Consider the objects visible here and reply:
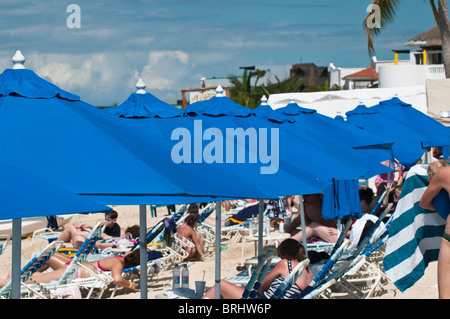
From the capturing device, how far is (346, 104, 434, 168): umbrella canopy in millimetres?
10781

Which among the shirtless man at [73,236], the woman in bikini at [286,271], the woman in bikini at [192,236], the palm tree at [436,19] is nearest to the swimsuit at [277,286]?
the woman in bikini at [286,271]

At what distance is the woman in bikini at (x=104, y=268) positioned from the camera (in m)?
7.55

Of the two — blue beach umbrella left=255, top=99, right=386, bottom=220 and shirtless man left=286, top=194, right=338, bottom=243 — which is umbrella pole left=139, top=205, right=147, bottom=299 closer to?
blue beach umbrella left=255, top=99, right=386, bottom=220

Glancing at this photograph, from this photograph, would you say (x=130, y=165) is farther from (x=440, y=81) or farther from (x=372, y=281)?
(x=440, y=81)

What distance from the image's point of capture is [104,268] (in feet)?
26.1

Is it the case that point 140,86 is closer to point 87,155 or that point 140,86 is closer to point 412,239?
point 87,155

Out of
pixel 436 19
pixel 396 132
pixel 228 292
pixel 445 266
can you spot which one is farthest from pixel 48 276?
pixel 436 19

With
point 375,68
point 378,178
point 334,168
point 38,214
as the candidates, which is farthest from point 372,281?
point 375,68

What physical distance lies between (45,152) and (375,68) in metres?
65.2

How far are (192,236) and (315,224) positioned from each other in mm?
1900

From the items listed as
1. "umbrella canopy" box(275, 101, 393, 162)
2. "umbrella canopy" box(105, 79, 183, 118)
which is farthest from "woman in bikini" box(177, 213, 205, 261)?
"umbrella canopy" box(105, 79, 183, 118)

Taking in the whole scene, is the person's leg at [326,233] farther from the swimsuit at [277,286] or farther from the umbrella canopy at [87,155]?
the umbrella canopy at [87,155]

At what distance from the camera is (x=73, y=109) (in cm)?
363

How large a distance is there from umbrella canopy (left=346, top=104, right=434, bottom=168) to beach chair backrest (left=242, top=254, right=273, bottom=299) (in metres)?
5.94
